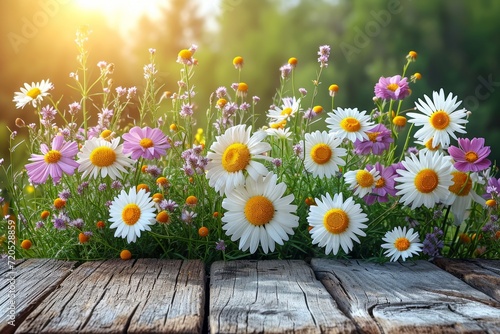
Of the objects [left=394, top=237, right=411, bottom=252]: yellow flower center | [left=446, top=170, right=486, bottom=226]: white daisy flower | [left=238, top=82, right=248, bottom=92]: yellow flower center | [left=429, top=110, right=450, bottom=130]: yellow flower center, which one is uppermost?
[left=238, top=82, right=248, bottom=92]: yellow flower center

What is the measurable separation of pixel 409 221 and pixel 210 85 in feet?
54.1

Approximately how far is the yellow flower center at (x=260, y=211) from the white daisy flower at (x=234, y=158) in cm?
9

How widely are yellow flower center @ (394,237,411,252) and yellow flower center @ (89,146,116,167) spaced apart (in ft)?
3.51

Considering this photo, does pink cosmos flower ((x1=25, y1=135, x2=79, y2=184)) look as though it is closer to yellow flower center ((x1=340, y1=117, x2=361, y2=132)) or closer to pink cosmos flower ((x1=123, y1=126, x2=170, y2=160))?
pink cosmos flower ((x1=123, y1=126, x2=170, y2=160))

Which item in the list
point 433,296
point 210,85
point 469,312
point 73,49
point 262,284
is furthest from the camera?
point 210,85

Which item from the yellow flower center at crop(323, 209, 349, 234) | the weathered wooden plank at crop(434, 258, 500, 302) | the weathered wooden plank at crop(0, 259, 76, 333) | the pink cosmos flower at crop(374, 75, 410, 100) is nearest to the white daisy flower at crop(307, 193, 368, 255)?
the yellow flower center at crop(323, 209, 349, 234)

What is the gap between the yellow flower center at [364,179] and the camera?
7.29 ft

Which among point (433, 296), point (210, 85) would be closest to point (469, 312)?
point (433, 296)

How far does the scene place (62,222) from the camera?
228cm

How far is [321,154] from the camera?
7.41 ft

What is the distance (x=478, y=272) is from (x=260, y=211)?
0.78 metres

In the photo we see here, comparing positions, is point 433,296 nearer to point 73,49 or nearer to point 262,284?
point 262,284

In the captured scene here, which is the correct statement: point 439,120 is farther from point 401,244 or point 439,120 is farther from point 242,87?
point 242,87

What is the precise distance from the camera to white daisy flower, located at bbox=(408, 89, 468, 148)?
2.29 m
